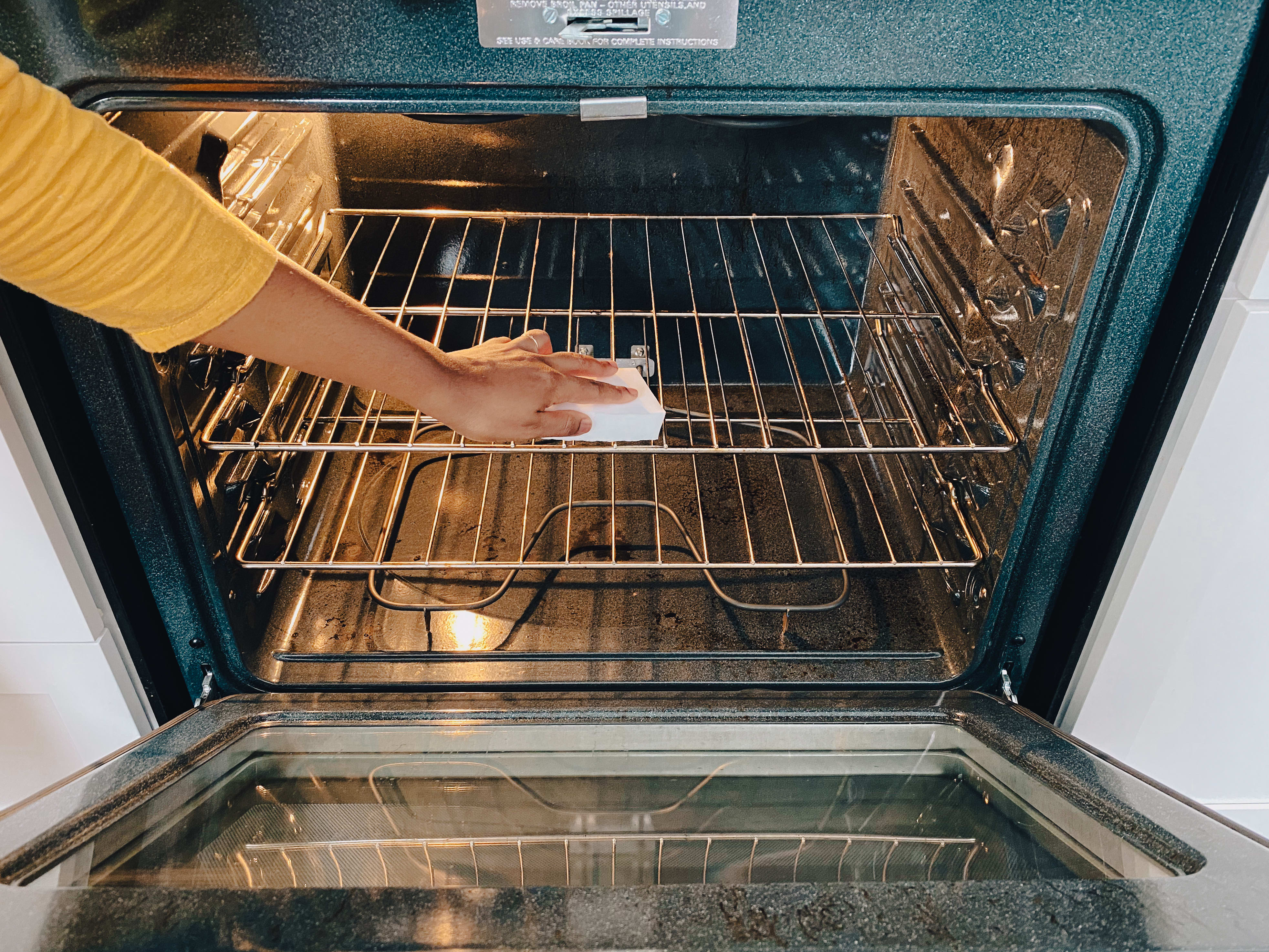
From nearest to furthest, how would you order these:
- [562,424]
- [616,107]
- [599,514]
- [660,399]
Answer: [616,107] < [562,424] < [599,514] < [660,399]

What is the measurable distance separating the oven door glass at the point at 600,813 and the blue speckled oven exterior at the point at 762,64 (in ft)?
1.72

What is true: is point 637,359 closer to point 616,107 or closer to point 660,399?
point 660,399

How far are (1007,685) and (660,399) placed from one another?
73 cm

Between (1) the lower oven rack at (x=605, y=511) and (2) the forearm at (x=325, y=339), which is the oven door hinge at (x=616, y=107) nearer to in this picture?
(2) the forearm at (x=325, y=339)

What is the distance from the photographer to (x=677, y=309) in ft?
4.92

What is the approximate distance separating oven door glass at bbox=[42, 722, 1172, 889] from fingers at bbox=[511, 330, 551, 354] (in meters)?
0.40

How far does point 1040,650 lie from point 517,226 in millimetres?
935

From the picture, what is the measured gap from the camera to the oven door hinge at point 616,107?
0.70m

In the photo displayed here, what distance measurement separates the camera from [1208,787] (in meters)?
1.10

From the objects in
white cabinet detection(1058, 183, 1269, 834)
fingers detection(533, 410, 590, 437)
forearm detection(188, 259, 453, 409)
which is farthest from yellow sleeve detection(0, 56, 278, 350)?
white cabinet detection(1058, 183, 1269, 834)

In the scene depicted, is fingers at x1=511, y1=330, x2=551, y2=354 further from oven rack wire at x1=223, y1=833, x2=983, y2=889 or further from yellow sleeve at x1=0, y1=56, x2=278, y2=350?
oven rack wire at x1=223, y1=833, x2=983, y2=889

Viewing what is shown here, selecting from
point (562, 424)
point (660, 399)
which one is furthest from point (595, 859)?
point (660, 399)

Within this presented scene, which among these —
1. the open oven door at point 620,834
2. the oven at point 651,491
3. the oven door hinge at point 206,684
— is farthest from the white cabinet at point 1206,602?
the oven door hinge at point 206,684

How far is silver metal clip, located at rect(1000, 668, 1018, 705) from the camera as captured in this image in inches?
40.5
